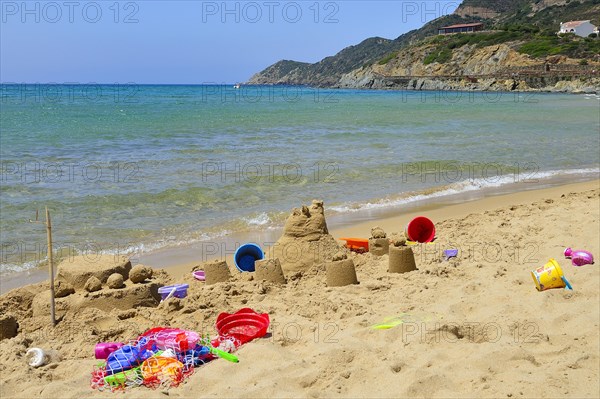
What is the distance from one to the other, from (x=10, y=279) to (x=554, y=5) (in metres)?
124

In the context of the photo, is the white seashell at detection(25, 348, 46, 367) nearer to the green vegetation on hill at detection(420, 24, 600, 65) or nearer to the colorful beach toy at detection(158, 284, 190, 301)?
the colorful beach toy at detection(158, 284, 190, 301)

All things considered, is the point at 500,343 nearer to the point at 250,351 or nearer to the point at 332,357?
the point at 332,357

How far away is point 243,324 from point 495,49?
3120 inches

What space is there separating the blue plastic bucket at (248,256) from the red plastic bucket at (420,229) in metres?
2.13

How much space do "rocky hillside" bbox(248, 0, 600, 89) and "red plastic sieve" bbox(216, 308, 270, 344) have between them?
A: 209ft

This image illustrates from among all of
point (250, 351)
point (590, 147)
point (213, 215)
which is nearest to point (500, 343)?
point (250, 351)

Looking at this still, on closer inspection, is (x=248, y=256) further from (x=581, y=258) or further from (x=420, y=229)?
(x=581, y=258)

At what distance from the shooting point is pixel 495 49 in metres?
77.1

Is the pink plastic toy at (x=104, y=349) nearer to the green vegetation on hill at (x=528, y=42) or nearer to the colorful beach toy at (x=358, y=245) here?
the colorful beach toy at (x=358, y=245)

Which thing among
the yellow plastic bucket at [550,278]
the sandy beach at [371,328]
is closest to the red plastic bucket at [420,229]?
the sandy beach at [371,328]

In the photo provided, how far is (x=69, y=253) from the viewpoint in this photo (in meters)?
7.90

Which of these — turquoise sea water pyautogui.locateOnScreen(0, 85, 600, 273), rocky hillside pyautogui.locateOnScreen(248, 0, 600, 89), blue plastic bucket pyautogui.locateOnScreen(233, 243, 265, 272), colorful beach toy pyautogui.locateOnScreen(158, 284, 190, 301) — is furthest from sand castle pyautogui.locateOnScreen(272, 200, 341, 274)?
rocky hillside pyautogui.locateOnScreen(248, 0, 600, 89)

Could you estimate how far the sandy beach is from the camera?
153 inches

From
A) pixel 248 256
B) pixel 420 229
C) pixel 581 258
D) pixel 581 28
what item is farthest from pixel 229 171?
pixel 581 28
